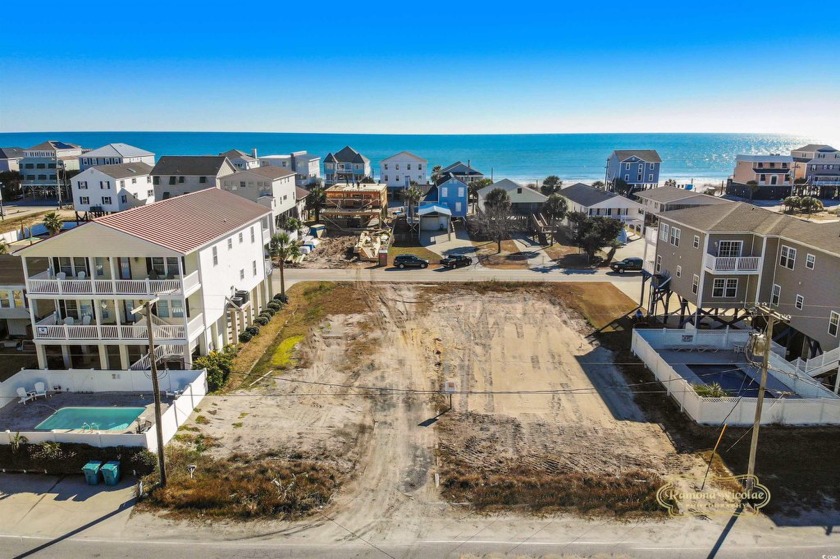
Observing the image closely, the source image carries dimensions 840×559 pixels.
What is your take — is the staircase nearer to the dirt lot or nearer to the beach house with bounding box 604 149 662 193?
the dirt lot

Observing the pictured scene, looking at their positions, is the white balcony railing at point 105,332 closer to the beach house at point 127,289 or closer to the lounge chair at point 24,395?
the beach house at point 127,289

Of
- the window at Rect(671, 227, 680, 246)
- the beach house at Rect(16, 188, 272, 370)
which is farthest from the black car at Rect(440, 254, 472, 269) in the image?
the beach house at Rect(16, 188, 272, 370)

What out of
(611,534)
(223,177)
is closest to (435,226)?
(223,177)

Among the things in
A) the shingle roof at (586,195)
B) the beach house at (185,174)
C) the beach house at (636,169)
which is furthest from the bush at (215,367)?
the beach house at (636,169)

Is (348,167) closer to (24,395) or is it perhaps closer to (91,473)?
(24,395)

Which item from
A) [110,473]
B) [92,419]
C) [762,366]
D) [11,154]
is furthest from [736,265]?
[11,154]

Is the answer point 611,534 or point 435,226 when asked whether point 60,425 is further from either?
point 435,226
